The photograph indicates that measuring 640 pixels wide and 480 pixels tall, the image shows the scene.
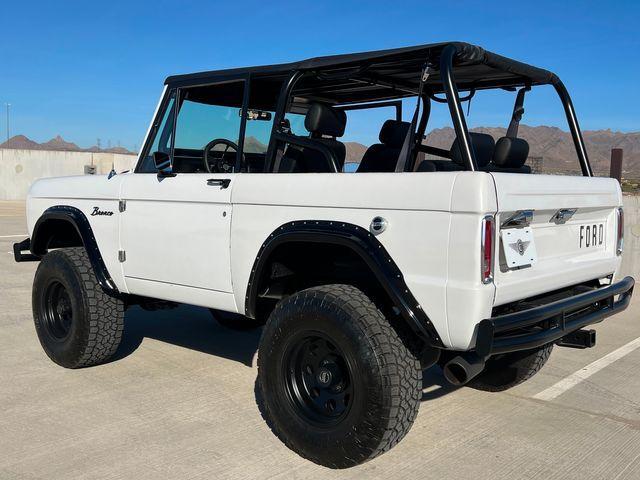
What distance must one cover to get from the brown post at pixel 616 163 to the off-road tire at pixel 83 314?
251 inches

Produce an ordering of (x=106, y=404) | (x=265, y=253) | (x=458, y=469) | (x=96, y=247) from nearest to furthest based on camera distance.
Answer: (x=458, y=469), (x=265, y=253), (x=106, y=404), (x=96, y=247)

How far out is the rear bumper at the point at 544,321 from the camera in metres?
2.94

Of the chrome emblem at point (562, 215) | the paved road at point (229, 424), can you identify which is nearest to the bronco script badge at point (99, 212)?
the paved road at point (229, 424)

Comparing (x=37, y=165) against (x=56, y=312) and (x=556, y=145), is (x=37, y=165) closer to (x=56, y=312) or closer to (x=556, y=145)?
(x=556, y=145)

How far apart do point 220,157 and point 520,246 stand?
2.24 meters

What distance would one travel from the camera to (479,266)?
9.55 ft

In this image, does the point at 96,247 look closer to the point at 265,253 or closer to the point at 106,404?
the point at 106,404

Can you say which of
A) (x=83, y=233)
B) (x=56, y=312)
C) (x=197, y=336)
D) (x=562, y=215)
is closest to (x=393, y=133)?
(x=562, y=215)

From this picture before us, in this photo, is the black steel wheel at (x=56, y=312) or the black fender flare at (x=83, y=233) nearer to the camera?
the black fender flare at (x=83, y=233)

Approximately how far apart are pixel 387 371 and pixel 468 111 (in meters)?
2.39

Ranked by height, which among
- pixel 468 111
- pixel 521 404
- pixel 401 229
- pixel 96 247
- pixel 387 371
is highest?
pixel 468 111

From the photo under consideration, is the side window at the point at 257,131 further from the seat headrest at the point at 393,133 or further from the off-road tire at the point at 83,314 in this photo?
the off-road tire at the point at 83,314

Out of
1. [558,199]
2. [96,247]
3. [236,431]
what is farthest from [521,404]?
[96,247]

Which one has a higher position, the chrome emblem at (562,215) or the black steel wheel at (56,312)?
the chrome emblem at (562,215)
